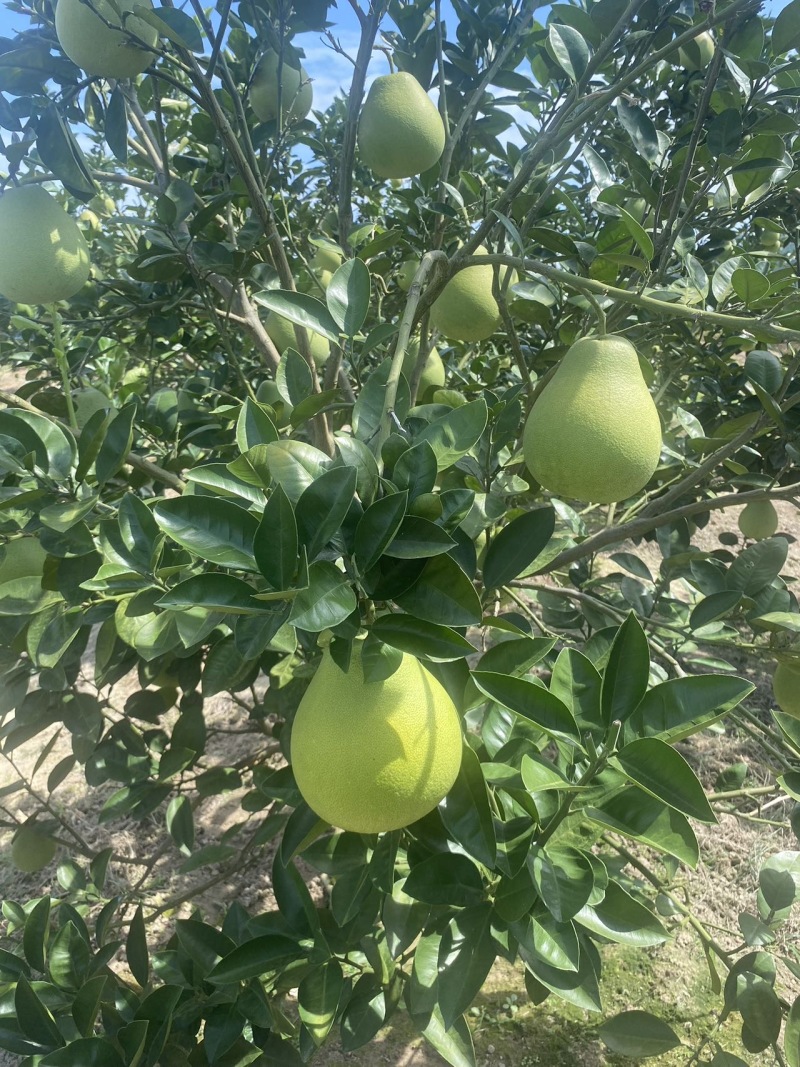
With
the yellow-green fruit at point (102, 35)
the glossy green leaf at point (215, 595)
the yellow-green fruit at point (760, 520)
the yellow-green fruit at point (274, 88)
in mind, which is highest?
the yellow-green fruit at point (102, 35)

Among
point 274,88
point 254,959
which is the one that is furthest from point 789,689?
point 274,88

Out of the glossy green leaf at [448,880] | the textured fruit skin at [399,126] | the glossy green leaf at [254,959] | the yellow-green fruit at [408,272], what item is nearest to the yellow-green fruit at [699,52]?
the textured fruit skin at [399,126]

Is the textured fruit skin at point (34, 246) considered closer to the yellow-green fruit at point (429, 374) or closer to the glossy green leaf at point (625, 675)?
the yellow-green fruit at point (429, 374)

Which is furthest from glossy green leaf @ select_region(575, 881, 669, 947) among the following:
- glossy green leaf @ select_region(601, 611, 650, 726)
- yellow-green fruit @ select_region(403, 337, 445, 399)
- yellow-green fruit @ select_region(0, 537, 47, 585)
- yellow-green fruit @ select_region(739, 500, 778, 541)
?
yellow-green fruit @ select_region(739, 500, 778, 541)

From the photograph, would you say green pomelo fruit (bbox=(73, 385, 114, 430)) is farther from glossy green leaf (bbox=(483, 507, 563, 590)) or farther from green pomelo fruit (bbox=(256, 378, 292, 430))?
glossy green leaf (bbox=(483, 507, 563, 590))

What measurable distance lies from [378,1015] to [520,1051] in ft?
2.04

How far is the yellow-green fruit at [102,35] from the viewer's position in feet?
3.18

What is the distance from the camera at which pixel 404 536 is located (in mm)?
630

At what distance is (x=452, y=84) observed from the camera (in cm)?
153

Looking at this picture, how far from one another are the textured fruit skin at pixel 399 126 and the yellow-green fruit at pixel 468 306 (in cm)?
23

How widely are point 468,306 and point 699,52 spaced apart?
0.61 m

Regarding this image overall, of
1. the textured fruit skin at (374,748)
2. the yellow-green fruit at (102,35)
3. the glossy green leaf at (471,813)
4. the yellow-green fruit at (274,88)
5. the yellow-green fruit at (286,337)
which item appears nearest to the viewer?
the textured fruit skin at (374,748)

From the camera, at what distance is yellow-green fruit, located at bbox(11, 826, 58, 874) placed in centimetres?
157

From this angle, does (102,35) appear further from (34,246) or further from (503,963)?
(503,963)
